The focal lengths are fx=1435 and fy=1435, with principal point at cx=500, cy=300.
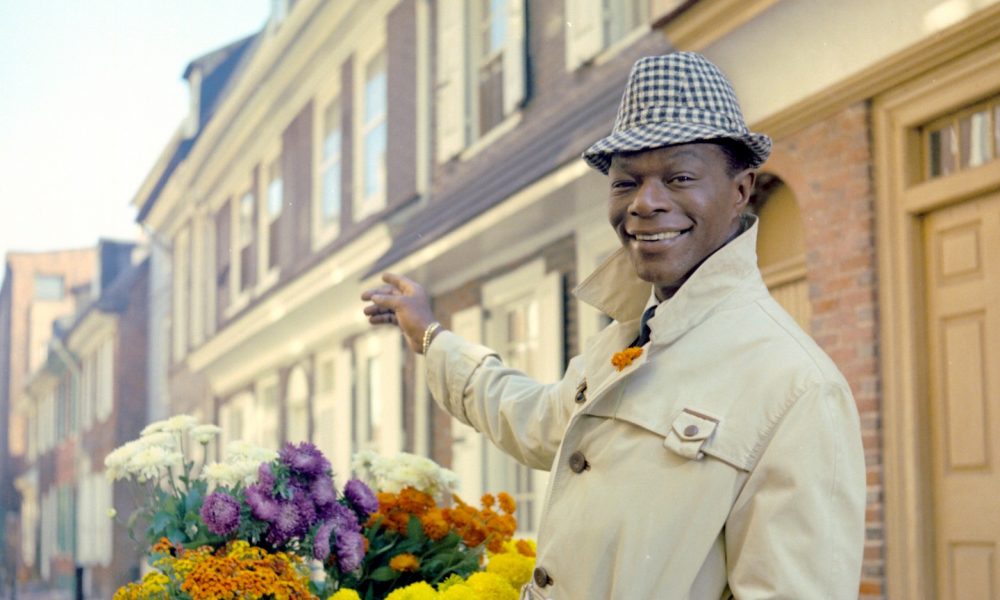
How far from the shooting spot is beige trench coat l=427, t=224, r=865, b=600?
2.10 meters

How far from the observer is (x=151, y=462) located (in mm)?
3682

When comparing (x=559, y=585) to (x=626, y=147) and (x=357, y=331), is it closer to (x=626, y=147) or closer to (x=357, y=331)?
(x=626, y=147)

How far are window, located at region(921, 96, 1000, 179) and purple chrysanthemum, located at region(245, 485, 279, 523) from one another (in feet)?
10.5

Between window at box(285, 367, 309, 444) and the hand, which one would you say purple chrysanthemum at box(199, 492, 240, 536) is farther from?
window at box(285, 367, 309, 444)

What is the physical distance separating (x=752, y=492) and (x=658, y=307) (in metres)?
0.38

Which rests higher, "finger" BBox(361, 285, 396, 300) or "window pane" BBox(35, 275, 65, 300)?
"window pane" BBox(35, 275, 65, 300)

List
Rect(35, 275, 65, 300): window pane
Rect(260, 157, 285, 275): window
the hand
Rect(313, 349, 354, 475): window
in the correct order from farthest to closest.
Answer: Rect(35, 275, 65, 300): window pane, Rect(260, 157, 285, 275): window, Rect(313, 349, 354, 475): window, the hand

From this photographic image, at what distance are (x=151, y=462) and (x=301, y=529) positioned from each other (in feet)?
1.51

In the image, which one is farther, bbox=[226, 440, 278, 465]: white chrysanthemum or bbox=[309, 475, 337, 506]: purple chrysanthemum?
bbox=[226, 440, 278, 465]: white chrysanthemum

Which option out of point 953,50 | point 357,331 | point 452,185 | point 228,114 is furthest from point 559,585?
point 228,114

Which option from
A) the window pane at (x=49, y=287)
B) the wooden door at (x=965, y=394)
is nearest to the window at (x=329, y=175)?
the wooden door at (x=965, y=394)

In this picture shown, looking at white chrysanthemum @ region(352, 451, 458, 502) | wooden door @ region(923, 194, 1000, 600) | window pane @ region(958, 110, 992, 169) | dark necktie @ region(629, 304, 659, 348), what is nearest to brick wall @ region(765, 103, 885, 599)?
wooden door @ region(923, 194, 1000, 600)

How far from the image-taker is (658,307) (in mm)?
2396

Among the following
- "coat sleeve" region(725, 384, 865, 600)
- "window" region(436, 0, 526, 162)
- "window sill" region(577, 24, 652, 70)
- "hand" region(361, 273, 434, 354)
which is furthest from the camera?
"window" region(436, 0, 526, 162)
